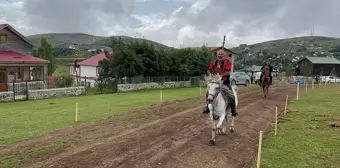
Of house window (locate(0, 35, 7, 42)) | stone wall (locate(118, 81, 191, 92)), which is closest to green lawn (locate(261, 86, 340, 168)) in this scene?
stone wall (locate(118, 81, 191, 92))

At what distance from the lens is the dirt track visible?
29.6 feet

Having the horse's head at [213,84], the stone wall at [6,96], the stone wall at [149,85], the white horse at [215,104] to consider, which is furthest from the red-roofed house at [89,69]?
the horse's head at [213,84]

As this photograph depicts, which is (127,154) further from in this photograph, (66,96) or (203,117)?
(66,96)

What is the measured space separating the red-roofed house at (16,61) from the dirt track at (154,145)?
2704cm

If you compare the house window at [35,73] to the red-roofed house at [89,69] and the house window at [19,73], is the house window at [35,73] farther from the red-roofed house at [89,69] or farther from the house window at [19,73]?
the red-roofed house at [89,69]

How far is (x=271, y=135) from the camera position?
1273 centimetres

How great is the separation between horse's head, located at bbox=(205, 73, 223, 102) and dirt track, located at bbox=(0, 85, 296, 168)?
1.84m

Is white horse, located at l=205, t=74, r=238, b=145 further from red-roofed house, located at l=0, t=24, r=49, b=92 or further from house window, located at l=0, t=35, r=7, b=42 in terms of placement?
house window, located at l=0, t=35, r=7, b=42

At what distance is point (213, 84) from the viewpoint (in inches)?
410

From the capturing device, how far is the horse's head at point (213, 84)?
10.1 m

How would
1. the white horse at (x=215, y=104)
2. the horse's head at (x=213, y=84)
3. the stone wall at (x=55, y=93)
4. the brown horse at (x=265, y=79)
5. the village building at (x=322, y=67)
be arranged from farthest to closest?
1. the village building at (x=322, y=67)
2. the stone wall at (x=55, y=93)
3. the brown horse at (x=265, y=79)
4. the white horse at (x=215, y=104)
5. the horse's head at (x=213, y=84)

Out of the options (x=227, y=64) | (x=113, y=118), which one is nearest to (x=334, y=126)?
(x=227, y=64)

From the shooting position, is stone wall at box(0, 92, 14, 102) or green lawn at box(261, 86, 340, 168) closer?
green lawn at box(261, 86, 340, 168)

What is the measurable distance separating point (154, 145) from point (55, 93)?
26.8 metres
